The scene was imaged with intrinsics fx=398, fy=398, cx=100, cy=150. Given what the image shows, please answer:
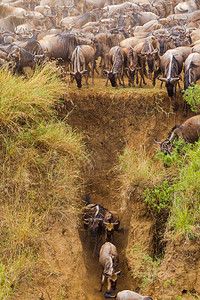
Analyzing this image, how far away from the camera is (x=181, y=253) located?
6.58 m

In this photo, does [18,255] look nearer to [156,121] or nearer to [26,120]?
[26,120]

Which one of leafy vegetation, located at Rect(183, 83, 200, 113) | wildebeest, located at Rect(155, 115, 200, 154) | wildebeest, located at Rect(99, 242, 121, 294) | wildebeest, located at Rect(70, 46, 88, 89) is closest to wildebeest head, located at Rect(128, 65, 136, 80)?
wildebeest, located at Rect(70, 46, 88, 89)

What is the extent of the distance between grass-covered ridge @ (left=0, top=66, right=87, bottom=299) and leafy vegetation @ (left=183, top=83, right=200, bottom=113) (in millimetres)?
2799

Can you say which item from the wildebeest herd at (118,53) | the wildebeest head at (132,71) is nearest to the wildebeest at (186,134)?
the wildebeest herd at (118,53)

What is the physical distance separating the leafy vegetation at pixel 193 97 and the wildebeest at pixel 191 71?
13.1 inches

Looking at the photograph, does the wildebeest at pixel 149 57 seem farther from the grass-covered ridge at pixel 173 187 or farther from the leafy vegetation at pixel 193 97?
the grass-covered ridge at pixel 173 187

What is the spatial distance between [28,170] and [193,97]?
4252 millimetres

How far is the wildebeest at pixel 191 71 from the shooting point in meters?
9.58

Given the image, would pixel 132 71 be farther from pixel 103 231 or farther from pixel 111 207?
pixel 103 231

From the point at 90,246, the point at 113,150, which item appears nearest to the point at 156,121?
the point at 113,150

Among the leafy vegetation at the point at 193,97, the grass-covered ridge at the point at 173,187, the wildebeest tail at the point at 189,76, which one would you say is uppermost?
the wildebeest tail at the point at 189,76

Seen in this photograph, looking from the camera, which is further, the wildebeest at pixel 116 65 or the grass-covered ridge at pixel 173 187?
the wildebeest at pixel 116 65

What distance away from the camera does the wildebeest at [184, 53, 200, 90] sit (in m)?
9.58

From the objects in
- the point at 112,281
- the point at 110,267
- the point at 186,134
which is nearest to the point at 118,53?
the point at 186,134
